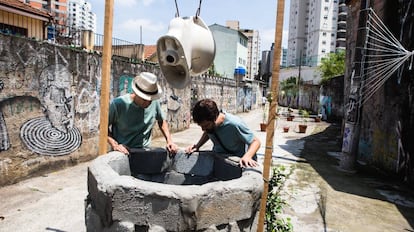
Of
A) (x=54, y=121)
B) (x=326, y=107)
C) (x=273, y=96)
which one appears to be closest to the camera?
(x=273, y=96)

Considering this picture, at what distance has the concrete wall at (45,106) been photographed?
4879 mm

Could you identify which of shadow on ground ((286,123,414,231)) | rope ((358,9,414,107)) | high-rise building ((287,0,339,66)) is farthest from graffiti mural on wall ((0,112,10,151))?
high-rise building ((287,0,339,66))

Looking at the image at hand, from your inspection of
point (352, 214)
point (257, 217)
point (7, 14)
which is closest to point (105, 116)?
point (257, 217)

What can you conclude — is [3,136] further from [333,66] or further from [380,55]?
[333,66]

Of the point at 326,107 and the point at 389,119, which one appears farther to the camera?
the point at 326,107

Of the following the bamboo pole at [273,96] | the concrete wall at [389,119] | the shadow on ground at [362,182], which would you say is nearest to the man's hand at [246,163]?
the bamboo pole at [273,96]

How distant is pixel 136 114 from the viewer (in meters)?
3.11

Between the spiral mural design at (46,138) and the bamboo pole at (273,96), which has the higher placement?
the bamboo pole at (273,96)

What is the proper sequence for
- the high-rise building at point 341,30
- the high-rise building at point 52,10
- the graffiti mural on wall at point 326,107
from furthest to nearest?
1. the high-rise building at point 341,30
2. the graffiti mural on wall at point 326,107
3. the high-rise building at point 52,10

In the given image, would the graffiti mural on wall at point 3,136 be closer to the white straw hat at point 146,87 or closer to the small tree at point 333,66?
the white straw hat at point 146,87

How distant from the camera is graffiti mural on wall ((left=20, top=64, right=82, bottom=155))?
5375mm

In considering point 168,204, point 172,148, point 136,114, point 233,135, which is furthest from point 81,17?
point 168,204

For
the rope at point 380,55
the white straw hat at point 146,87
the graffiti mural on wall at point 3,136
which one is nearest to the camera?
the white straw hat at point 146,87

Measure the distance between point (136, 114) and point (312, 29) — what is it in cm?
6926
